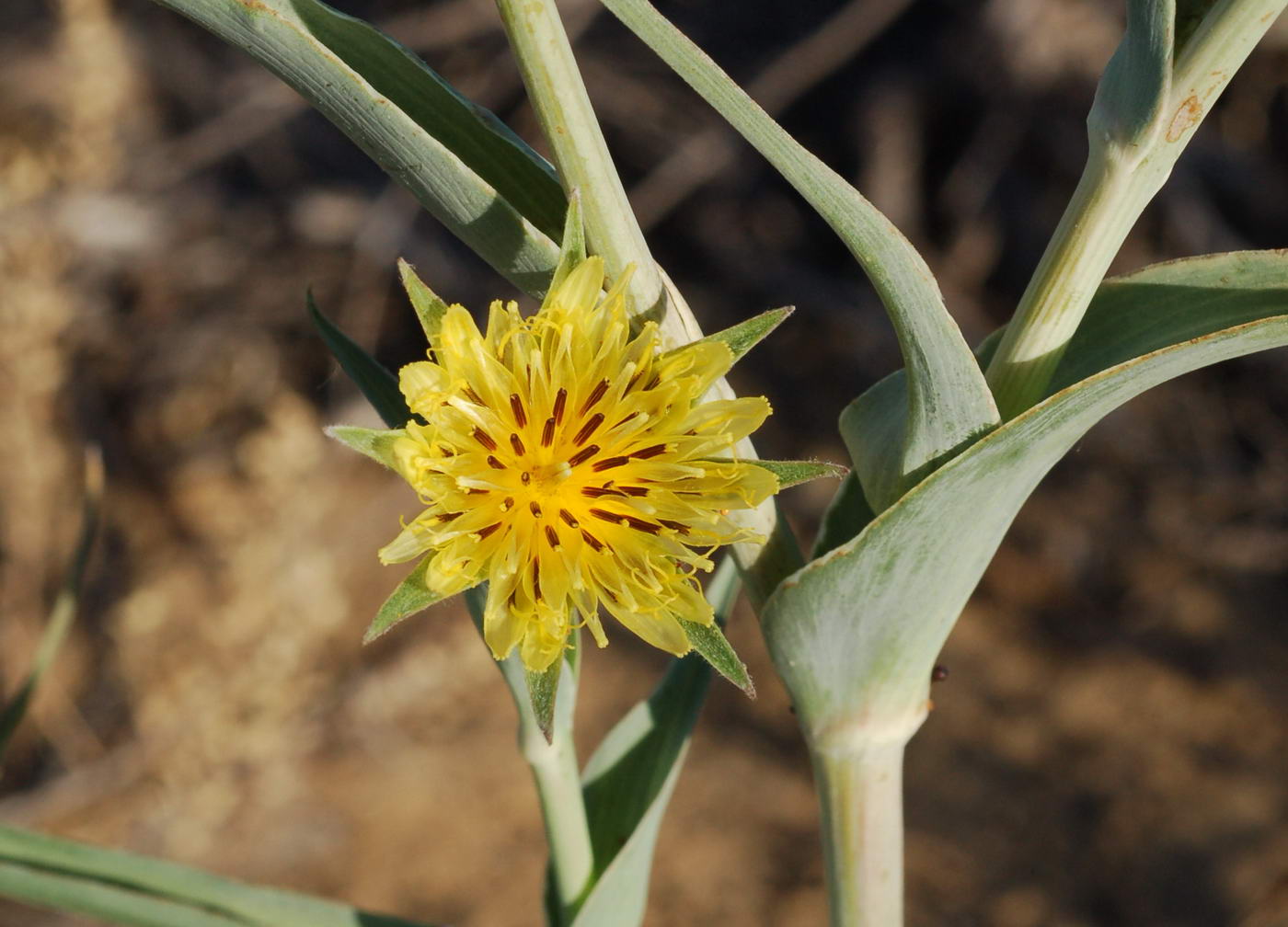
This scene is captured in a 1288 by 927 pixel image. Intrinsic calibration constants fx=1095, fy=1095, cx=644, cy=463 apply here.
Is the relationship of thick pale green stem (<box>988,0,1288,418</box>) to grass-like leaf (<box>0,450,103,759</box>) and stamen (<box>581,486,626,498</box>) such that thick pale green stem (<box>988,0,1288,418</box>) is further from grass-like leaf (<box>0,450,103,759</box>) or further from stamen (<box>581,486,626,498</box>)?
grass-like leaf (<box>0,450,103,759</box>)

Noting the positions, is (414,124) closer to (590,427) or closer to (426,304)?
(426,304)

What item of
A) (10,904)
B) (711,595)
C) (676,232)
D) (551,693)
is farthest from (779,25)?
(10,904)

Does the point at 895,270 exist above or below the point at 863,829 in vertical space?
above

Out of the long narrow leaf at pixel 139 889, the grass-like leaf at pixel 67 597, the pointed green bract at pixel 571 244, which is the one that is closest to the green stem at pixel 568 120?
the pointed green bract at pixel 571 244

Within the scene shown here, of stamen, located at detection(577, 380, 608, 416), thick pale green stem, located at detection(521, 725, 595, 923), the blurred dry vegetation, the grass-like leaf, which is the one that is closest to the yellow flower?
stamen, located at detection(577, 380, 608, 416)

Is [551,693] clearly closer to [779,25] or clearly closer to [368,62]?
[368,62]

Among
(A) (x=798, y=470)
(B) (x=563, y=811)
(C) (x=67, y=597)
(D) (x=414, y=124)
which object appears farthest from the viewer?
(C) (x=67, y=597)

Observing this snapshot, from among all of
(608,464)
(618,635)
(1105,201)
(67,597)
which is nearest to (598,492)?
(608,464)
